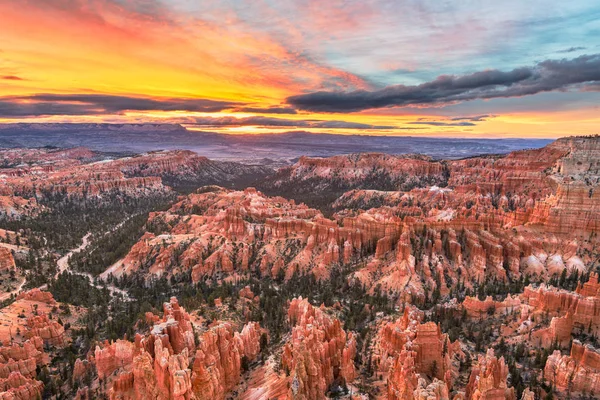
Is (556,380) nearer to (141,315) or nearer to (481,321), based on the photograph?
(481,321)

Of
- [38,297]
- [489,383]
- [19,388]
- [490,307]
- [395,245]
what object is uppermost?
[489,383]

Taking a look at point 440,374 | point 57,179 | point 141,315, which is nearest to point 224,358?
point 440,374

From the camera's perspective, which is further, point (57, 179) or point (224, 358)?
point (57, 179)

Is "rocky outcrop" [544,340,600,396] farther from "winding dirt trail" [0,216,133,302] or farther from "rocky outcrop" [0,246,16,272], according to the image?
"rocky outcrop" [0,246,16,272]

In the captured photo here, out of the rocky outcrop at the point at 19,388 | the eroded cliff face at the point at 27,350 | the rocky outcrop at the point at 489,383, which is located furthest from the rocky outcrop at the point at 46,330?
the rocky outcrop at the point at 489,383

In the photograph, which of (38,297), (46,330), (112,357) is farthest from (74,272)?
(112,357)

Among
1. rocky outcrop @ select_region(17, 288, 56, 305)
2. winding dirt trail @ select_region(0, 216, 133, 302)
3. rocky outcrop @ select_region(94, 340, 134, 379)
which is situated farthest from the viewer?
winding dirt trail @ select_region(0, 216, 133, 302)

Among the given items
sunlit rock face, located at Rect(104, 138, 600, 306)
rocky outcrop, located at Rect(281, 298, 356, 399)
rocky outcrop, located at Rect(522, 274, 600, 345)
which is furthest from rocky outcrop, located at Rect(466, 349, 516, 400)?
sunlit rock face, located at Rect(104, 138, 600, 306)

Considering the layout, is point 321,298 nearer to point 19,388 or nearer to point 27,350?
point 27,350
